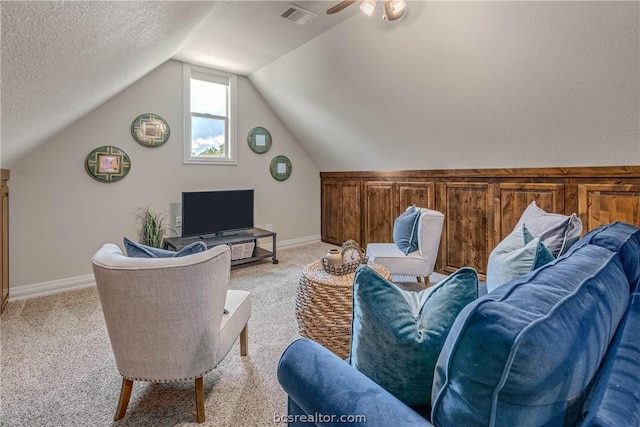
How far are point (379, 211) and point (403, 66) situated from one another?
2253 millimetres

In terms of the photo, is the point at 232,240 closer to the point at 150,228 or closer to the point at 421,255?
the point at 150,228

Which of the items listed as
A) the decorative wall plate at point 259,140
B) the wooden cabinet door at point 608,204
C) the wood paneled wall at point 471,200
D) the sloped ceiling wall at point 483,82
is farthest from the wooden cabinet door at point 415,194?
the decorative wall plate at point 259,140

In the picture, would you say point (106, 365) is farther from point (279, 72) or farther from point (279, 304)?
point (279, 72)

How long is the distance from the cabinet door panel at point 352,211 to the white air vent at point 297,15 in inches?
102

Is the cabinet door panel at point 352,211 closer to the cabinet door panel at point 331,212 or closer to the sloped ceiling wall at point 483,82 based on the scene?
the cabinet door panel at point 331,212

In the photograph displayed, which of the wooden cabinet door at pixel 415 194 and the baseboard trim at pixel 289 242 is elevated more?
the wooden cabinet door at pixel 415 194

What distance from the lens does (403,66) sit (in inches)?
121

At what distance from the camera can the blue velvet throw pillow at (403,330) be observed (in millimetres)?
883

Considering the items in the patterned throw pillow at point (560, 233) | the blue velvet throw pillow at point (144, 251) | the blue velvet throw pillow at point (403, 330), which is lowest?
the blue velvet throw pillow at point (403, 330)

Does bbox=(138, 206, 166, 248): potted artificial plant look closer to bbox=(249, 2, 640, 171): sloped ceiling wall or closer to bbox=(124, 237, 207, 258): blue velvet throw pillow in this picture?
bbox=(249, 2, 640, 171): sloped ceiling wall

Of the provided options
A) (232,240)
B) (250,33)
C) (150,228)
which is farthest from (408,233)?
(150,228)

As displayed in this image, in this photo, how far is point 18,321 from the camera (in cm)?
273

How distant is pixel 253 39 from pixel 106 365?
3241mm

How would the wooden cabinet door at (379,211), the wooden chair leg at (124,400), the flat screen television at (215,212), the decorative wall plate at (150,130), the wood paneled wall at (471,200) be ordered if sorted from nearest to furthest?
1. the wooden chair leg at (124,400)
2. the wood paneled wall at (471,200)
3. the decorative wall plate at (150,130)
4. the flat screen television at (215,212)
5. the wooden cabinet door at (379,211)
